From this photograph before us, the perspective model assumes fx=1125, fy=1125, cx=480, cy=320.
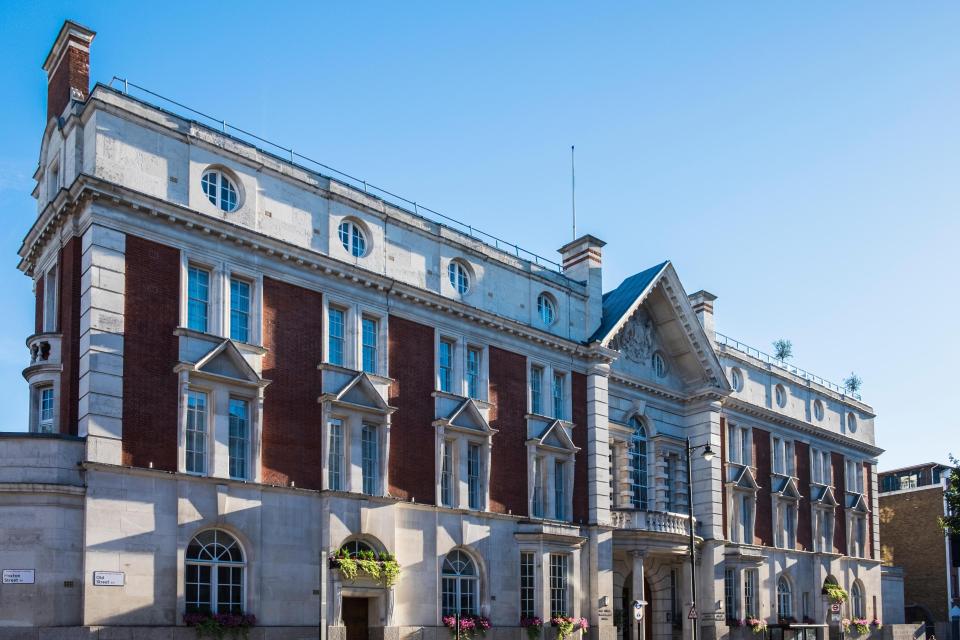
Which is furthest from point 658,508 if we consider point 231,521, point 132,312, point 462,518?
point 132,312

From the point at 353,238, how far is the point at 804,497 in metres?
31.5

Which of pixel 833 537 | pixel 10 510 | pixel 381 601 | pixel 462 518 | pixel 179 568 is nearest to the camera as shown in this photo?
pixel 10 510

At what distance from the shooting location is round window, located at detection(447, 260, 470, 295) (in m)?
39.5

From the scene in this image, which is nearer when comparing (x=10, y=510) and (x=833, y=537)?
(x=10, y=510)

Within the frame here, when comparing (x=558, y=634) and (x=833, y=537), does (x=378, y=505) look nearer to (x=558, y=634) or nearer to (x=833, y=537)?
(x=558, y=634)

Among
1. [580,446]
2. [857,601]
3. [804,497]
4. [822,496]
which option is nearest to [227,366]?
[580,446]

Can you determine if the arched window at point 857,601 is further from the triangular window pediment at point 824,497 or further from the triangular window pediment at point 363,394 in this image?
the triangular window pediment at point 363,394

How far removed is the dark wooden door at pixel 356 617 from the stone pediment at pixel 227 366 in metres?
7.37

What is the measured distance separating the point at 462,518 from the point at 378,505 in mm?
3978

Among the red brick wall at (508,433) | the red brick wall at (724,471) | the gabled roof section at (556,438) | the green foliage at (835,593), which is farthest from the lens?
the green foliage at (835,593)

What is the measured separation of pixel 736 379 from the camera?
54.1m

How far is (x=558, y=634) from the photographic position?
129ft

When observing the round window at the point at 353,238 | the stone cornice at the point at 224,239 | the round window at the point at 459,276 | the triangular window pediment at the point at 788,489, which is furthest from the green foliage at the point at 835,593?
the round window at the point at 353,238

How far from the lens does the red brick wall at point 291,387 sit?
32.3 m
